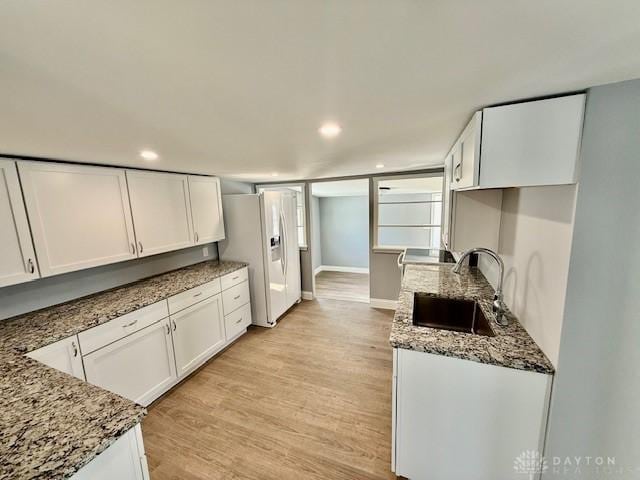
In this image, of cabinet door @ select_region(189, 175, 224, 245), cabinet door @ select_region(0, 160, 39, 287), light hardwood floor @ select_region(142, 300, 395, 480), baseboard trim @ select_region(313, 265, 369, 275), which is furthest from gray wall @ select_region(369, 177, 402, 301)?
cabinet door @ select_region(0, 160, 39, 287)

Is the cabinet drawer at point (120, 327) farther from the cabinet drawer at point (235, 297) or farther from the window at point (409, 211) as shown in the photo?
the window at point (409, 211)

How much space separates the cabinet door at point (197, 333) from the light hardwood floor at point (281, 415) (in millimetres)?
160

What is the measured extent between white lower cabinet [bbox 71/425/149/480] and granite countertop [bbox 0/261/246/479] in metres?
0.08

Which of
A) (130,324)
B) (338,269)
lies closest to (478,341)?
(130,324)

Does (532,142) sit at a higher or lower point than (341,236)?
higher

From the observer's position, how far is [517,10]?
523 millimetres

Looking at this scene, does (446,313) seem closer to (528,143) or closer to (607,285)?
(607,285)

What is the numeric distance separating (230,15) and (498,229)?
7.13 feet

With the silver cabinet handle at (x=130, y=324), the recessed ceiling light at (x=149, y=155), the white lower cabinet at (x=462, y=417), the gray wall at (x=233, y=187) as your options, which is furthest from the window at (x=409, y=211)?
the silver cabinet handle at (x=130, y=324)

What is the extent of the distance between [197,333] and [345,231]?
168 inches

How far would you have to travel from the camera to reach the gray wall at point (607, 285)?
0.85 m

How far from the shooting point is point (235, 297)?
3041mm

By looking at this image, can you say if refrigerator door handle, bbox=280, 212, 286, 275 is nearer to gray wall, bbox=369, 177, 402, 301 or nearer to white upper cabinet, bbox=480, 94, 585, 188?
gray wall, bbox=369, 177, 402, 301

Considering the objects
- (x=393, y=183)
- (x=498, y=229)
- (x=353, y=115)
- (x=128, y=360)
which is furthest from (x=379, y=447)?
(x=393, y=183)
